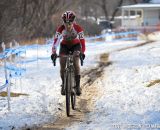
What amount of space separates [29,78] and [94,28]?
3086cm

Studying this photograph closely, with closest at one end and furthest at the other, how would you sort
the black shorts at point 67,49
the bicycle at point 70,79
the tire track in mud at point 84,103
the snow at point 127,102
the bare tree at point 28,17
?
the snow at point 127,102 → the tire track in mud at point 84,103 → the bicycle at point 70,79 → the black shorts at point 67,49 → the bare tree at point 28,17

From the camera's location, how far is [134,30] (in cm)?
4316

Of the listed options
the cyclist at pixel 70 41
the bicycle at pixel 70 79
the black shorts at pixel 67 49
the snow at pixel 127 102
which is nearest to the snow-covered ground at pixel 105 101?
the snow at pixel 127 102

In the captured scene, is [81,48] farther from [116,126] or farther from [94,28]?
[94,28]

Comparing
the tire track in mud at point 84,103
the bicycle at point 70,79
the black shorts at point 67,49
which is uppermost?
the black shorts at point 67,49

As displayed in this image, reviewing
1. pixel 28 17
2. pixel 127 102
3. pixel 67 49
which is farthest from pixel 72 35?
pixel 28 17

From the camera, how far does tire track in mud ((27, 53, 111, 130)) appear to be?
894 centimetres

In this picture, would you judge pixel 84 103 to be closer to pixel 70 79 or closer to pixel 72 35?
pixel 70 79

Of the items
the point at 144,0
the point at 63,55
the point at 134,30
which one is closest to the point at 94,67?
the point at 63,55

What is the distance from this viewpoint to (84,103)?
11.2 metres

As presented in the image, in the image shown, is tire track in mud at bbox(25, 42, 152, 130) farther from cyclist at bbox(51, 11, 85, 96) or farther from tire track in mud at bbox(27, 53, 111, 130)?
cyclist at bbox(51, 11, 85, 96)

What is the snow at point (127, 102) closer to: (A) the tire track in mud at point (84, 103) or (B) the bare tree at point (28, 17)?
(A) the tire track in mud at point (84, 103)

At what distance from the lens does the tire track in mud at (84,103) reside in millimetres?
8938

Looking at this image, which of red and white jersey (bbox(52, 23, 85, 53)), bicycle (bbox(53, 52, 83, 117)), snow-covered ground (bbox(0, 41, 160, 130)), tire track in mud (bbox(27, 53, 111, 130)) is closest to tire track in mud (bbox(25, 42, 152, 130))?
tire track in mud (bbox(27, 53, 111, 130))
